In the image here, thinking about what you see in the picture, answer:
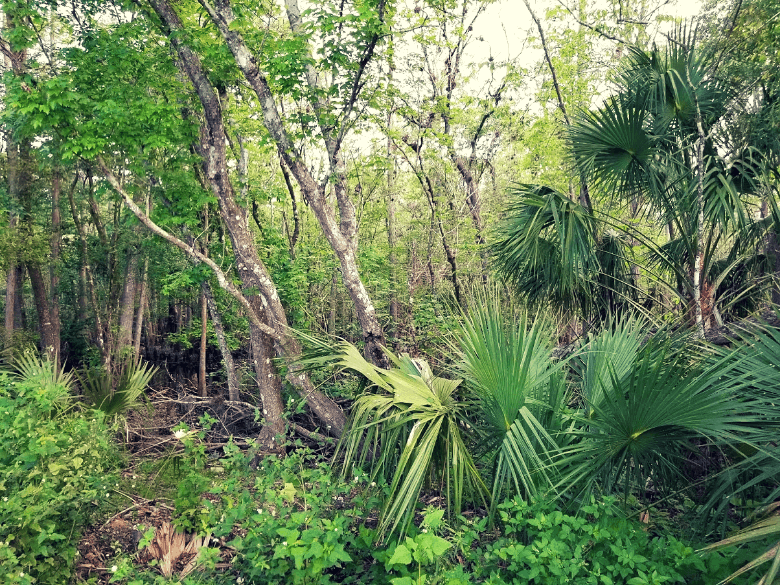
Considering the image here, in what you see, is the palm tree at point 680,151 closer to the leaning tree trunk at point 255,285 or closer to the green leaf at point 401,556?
the green leaf at point 401,556

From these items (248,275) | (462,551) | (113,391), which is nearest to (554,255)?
(462,551)

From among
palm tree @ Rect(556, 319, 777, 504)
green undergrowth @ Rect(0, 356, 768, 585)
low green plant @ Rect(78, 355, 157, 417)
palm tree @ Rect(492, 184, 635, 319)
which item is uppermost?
palm tree @ Rect(492, 184, 635, 319)

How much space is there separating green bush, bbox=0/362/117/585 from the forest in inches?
1.2

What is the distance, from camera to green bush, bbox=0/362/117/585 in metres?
3.26

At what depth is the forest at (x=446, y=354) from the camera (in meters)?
2.62

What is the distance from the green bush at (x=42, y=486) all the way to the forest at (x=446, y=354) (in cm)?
3

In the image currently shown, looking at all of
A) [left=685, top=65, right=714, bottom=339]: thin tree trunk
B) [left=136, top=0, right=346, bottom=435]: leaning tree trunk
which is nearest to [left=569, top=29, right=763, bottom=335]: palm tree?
[left=685, top=65, right=714, bottom=339]: thin tree trunk

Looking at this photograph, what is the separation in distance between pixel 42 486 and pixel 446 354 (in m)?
3.14


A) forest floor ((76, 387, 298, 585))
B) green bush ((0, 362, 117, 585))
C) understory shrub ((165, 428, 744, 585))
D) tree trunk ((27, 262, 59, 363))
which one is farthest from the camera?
tree trunk ((27, 262, 59, 363))

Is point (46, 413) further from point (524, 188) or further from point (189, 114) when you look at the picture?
point (524, 188)

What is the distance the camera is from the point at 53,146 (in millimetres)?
6164

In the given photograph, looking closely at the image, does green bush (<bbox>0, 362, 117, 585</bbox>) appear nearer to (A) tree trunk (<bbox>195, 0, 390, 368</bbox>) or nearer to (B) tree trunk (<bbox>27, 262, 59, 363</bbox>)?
(A) tree trunk (<bbox>195, 0, 390, 368</bbox>)

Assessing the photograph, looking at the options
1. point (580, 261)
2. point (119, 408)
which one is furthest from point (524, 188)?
point (119, 408)

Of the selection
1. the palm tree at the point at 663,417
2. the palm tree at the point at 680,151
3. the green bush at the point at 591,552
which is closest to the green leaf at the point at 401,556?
the green bush at the point at 591,552
